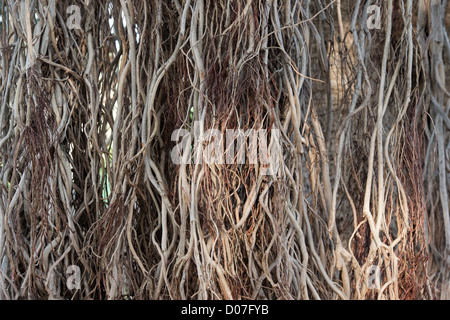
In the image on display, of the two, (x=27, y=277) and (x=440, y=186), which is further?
(x=440, y=186)

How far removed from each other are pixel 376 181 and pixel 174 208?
1.83 ft

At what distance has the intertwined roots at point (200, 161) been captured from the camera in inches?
44.9

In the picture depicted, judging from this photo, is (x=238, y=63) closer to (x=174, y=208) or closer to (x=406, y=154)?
(x=174, y=208)

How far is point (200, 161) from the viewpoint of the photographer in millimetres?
1135

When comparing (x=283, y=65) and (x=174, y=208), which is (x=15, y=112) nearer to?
(x=174, y=208)

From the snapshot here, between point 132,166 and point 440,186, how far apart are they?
2.82 feet

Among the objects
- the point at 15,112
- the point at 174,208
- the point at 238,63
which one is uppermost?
the point at 238,63

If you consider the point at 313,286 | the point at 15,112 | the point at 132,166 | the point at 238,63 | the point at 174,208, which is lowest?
the point at 313,286

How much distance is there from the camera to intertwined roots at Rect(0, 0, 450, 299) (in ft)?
3.75

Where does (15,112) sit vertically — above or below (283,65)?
below

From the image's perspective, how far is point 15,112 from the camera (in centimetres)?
119

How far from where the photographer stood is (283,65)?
1.18 m

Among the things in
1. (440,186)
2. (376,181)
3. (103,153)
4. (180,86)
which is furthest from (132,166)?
(440,186)

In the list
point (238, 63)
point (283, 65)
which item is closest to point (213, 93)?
point (238, 63)
